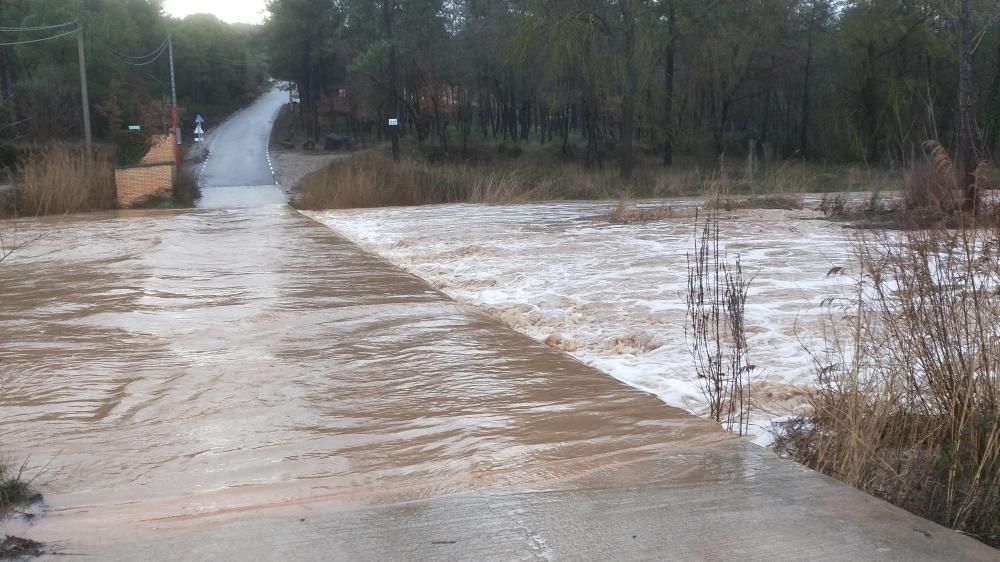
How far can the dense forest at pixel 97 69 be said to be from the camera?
40.2 metres

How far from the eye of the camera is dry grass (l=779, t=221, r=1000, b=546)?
145 inches

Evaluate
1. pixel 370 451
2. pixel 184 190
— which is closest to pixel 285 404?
pixel 370 451

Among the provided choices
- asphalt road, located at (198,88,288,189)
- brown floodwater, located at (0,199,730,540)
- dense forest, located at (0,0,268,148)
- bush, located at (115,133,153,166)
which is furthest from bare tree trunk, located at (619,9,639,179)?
brown floodwater, located at (0,199,730,540)

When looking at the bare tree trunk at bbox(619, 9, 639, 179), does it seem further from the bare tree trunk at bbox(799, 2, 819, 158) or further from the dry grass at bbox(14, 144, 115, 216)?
the dry grass at bbox(14, 144, 115, 216)

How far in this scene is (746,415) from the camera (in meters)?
4.87

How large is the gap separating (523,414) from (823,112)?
41514mm

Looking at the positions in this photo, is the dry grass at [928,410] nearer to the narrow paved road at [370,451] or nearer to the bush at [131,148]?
the narrow paved road at [370,451]

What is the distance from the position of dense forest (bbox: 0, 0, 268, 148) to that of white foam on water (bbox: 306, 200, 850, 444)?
66.4ft

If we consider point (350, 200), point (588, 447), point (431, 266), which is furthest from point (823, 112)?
point (588, 447)

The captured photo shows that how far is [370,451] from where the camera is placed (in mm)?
4527

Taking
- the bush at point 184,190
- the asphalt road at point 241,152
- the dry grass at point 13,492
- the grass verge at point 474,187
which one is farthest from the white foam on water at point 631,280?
the asphalt road at point 241,152

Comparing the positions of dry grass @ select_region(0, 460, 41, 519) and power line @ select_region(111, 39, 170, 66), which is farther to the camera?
power line @ select_region(111, 39, 170, 66)

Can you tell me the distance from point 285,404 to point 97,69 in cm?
4826

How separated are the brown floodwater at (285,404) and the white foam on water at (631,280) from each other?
1.40 feet
